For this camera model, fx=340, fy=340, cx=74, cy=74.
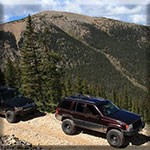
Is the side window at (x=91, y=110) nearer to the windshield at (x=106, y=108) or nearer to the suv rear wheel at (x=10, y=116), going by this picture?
the windshield at (x=106, y=108)

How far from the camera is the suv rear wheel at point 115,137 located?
15500mm

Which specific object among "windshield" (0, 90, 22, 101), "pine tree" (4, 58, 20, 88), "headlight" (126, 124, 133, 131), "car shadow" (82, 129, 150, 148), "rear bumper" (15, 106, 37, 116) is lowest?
"pine tree" (4, 58, 20, 88)

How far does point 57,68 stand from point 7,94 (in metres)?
23.1

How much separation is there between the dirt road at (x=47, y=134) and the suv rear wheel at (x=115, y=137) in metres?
0.54

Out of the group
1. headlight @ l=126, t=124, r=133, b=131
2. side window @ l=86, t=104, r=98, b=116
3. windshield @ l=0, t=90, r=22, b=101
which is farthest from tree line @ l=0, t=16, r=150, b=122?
headlight @ l=126, t=124, r=133, b=131

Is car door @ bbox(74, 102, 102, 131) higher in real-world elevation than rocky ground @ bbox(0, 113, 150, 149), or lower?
higher

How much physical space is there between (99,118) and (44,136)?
10.1ft

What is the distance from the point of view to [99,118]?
648 inches

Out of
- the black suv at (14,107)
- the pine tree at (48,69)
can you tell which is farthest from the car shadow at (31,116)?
the pine tree at (48,69)

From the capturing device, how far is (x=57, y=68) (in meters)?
44.6

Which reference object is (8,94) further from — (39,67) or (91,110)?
(39,67)

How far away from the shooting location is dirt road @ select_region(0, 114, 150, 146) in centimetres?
1661

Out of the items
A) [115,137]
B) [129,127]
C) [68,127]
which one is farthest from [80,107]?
[129,127]

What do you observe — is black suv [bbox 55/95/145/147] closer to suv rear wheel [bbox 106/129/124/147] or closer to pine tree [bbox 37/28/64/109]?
suv rear wheel [bbox 106/129/124/147]
